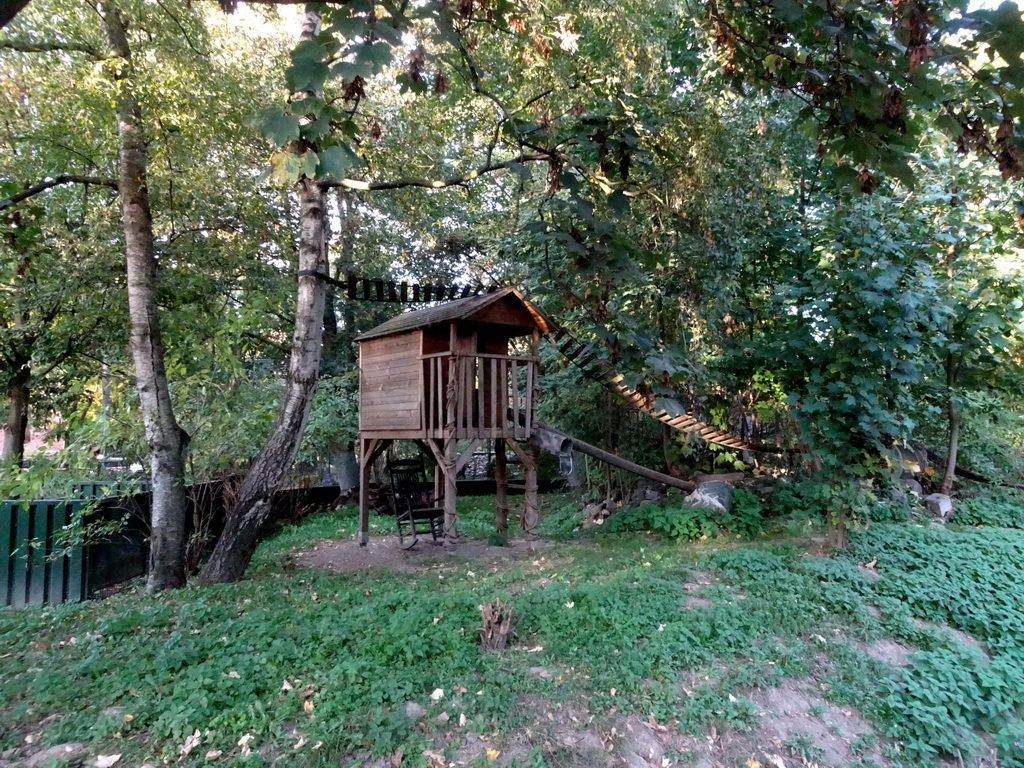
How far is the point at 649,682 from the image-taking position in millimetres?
4484

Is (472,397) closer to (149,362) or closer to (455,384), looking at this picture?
(455,384)

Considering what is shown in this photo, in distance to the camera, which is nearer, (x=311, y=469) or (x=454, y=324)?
(x=454, y=324)

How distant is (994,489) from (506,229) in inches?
396

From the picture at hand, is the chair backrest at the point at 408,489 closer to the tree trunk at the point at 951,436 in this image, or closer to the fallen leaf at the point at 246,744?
the fallen leaf at the point at 246,744

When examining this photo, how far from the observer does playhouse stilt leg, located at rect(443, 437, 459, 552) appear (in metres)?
8.90

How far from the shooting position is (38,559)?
22.3ft

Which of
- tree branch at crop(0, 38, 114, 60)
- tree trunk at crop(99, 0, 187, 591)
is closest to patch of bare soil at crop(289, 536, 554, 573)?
tree trunk at crop(99, 0, 187, 591)

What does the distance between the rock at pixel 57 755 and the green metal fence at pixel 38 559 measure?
398 cm

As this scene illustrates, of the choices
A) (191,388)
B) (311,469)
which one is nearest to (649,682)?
(191,388)

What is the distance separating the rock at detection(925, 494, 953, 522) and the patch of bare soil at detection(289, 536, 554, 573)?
586 centimetres

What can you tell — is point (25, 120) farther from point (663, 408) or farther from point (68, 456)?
point (663, 408)

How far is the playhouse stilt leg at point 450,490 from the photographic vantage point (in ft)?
29.2

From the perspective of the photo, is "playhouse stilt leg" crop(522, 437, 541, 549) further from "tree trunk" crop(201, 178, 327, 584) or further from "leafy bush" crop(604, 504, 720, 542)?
"tree trunk" crop(201, 178, 327, 584)

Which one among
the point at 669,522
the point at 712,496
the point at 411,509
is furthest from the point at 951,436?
the point at 411,509
